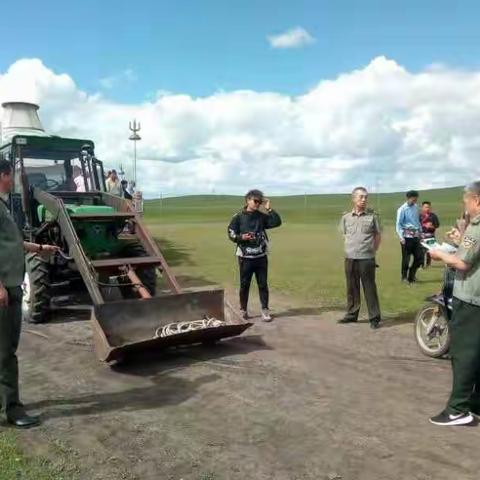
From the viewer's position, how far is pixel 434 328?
6.59m

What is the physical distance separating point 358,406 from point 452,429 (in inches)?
30.2

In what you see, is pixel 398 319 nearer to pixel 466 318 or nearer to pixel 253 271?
pixel 253 271

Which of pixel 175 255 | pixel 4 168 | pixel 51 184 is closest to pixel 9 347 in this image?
pixel 4 168

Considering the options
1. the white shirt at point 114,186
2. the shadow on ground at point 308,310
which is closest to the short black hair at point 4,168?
the shadow on ground at point 308,310

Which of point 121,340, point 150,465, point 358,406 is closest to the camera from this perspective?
point 150,465

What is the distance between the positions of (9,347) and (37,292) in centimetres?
373

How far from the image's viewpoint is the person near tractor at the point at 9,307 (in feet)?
14.3

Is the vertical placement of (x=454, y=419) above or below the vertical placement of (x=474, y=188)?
below

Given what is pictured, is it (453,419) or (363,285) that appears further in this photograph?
(363,285)

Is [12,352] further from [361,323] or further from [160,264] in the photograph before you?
[361,323]

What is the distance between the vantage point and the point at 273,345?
6914 millimetres

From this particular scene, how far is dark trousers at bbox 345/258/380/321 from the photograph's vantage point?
7.91m

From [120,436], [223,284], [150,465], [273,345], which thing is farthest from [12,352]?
[223,284]

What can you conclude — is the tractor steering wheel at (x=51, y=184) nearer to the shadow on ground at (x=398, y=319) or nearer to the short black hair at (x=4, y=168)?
the short black hair at (x=4, y=168)
